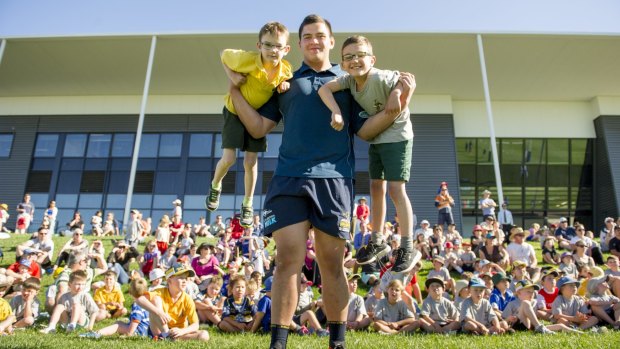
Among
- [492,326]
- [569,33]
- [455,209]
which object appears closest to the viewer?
[492,326]

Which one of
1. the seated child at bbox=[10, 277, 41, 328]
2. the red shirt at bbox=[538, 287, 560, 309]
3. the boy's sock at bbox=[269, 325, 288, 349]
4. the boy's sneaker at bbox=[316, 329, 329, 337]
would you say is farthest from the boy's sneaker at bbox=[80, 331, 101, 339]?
the red shirt at bbox=[538, 287, 560, 309]

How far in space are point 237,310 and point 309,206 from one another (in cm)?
532

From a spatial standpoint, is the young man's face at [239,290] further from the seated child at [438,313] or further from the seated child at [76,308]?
the seated child at [438,313]

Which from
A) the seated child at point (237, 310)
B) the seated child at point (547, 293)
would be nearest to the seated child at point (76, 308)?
the seated child at point (237, 310)

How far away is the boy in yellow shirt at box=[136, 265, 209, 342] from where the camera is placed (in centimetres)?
662

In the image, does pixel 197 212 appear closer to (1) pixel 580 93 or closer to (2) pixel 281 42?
(1) pixel 580 93

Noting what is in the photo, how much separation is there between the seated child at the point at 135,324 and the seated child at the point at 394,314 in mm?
3386

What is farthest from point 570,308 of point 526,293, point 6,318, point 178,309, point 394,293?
point 6,318

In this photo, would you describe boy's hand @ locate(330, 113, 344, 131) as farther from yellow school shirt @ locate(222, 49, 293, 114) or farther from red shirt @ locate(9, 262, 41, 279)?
red shirt @ locate(9, 262, 41, 279)

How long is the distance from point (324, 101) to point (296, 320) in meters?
5.34

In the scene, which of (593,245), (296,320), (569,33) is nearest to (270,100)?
(296,320)

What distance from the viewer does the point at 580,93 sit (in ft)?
84.4

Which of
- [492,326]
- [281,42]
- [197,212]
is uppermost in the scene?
[197,212]

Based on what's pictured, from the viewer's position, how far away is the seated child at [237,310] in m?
7.79
